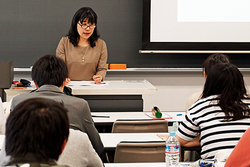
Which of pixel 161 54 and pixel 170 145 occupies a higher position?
pixel 161 54

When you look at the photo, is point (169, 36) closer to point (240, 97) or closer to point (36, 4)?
point (36, 4)

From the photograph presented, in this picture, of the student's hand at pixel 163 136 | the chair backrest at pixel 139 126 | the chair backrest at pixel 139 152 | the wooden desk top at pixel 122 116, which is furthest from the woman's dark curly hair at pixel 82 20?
the chair backrest at pixel 139 152

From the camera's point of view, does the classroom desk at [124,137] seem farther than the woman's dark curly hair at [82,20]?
No

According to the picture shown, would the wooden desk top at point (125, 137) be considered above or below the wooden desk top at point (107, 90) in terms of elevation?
below

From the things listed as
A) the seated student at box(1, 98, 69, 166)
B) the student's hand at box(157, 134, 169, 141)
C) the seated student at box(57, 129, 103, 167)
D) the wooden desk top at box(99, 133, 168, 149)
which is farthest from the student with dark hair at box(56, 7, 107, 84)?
the seated student at box(1, 98, 69, 166)

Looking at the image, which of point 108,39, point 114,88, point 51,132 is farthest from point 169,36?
point 51,132

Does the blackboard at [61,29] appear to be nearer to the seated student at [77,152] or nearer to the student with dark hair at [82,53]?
the student with dark hair at [82,53]

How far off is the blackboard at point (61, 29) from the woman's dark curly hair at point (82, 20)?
1032mm

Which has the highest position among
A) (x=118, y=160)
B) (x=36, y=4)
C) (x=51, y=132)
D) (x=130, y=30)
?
(x=36, y=4)

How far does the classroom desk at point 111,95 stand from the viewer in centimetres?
278

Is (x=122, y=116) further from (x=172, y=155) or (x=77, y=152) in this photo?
(x=77, y=152)

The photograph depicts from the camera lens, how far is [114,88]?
2809 mm

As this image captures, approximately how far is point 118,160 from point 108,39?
2.89 m

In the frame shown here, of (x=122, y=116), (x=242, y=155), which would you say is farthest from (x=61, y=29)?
(x=242, y=155)
